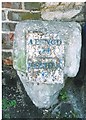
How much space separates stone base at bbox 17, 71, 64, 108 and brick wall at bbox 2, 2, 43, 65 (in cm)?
36

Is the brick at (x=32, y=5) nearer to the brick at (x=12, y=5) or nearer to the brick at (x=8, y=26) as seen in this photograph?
the brick at (x=12, y=5)

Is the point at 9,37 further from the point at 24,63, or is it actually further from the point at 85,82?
the point at 85,82

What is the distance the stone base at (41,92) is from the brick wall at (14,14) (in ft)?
1.19

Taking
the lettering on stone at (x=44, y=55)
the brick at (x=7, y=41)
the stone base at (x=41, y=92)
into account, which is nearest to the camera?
the lettering on stone at (x=44, y=55)

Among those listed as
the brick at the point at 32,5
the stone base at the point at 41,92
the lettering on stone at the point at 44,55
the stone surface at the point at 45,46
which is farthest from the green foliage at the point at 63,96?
the brick at the point at 32,5

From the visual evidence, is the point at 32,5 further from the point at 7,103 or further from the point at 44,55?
the point at 7,103

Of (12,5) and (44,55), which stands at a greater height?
(12,5)

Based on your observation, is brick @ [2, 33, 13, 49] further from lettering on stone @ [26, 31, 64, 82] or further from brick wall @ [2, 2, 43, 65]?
lettering on stone @ [26, 31, 64, 82]

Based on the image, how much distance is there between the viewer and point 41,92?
2492 mm

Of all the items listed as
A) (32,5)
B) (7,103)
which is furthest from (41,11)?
(7,103)

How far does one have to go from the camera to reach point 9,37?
9.02 ft

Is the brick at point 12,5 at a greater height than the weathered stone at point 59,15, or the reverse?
the brick at point 12,5

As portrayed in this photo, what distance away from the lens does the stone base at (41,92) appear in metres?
2.47

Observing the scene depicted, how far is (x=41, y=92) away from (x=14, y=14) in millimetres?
602
